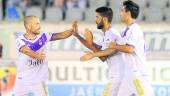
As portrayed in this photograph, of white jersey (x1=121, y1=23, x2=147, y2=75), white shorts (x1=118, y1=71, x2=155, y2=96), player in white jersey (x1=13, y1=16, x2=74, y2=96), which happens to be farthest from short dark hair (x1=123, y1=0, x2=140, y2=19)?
player in white jersey (x1=13, y1=16, x2=74, y2=96)

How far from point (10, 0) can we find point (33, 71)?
6.80 metres

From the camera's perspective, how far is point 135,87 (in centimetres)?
973

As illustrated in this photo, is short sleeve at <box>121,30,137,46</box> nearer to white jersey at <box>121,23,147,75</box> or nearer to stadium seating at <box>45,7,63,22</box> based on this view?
white jersey at <box>121,23,147,75</box>

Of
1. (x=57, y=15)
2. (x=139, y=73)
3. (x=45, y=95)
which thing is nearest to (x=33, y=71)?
(x=45, y=95)

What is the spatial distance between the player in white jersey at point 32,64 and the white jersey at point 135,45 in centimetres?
116

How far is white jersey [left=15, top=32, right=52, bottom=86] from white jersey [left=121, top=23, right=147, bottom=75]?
45.3 inches

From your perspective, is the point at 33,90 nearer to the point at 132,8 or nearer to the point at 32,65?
the point at 32,65

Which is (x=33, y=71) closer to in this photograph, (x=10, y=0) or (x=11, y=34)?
(x=11, y=34)

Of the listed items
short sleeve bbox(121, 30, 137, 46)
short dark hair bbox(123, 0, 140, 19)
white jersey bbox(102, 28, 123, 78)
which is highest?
short dark hair bbox(123, 0, 140, 19)

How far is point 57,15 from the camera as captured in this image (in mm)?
16125

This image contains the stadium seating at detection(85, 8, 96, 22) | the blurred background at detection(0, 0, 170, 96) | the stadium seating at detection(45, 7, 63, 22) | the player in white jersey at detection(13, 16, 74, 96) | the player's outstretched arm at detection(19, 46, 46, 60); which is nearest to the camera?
the player's outstretched arm at detection(19, 46, 46, 60)

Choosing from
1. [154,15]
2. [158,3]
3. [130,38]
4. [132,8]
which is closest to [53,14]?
[154,15]

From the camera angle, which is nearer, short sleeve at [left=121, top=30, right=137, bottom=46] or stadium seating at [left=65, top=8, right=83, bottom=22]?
short sleeve at [left=121, top=30, right=137, bottom=46]

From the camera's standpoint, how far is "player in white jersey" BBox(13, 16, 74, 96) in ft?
32.9
